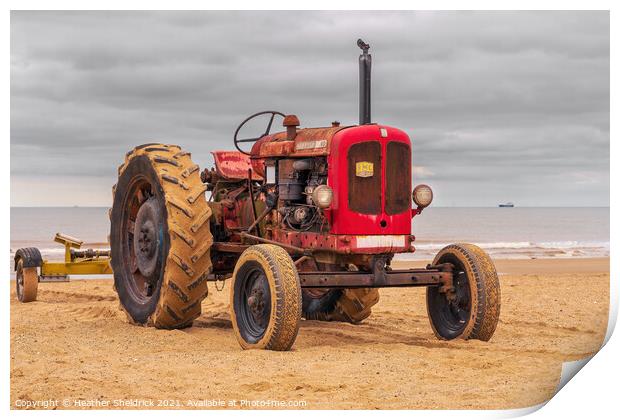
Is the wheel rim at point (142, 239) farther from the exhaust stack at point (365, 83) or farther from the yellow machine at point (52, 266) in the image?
the exhaust stack at point (365, 83)

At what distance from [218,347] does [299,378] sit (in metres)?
2.00

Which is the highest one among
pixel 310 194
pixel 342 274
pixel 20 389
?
pixel 310 194

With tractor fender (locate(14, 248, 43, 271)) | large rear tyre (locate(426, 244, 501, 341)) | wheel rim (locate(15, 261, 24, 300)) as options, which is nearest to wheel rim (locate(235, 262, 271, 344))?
large rear tyre (locate(426, 244, 501, 341))

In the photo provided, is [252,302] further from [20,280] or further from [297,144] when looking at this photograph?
[20,280]

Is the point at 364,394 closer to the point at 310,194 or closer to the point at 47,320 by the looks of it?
the point at 310,194

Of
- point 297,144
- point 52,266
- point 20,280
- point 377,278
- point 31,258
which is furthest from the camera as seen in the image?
point 20,280

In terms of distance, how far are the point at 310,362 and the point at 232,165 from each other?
4.21m

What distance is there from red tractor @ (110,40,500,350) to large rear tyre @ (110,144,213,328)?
0.04 feet

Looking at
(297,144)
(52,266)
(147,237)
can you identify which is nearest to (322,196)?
(297,144)

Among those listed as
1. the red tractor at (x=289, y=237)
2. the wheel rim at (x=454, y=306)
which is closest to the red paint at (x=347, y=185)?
the red tractor at (x=289, y=237)

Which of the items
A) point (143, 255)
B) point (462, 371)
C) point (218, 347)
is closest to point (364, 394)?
point (462, 371)

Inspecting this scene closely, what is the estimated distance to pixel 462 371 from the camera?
7.20 metres

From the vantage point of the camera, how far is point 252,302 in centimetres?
815

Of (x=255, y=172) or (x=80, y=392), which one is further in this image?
(x=255, y=172)
